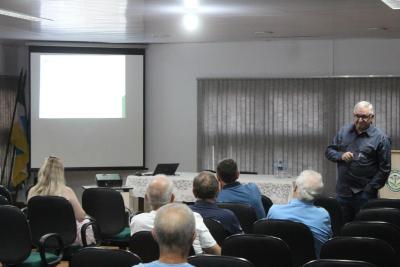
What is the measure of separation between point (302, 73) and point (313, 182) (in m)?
6.48

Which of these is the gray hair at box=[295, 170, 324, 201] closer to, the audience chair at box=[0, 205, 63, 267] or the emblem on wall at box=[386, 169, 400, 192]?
the audience chair at box=[0, 205, 63, 267]

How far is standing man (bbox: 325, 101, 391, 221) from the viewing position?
6.16 meters

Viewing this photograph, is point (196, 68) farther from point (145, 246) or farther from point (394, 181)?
point (145, 246)

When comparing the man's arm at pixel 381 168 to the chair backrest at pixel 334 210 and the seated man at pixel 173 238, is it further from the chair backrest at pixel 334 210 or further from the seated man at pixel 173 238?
the seated man at pixel 173 238

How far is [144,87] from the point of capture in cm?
1146

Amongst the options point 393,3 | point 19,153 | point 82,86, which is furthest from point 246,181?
point 19,153

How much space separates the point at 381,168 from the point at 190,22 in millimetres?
3703

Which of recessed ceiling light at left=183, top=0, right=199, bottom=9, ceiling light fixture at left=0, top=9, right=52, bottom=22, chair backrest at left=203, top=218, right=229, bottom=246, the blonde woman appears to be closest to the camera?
chair backrest at left=203, top=218, right=229, bottom=246

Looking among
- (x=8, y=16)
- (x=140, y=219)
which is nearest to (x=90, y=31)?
(x=8, y=16)

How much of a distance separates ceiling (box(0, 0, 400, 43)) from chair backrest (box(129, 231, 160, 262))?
366cm

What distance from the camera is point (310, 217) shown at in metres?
4.53

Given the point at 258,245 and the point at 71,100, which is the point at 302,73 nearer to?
the point at 71,100

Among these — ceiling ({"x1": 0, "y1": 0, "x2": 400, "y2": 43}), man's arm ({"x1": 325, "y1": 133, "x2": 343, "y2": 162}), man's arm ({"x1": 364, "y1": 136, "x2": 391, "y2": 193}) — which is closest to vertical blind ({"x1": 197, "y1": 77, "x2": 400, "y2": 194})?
ceiling ({"x1": 0, "y1": 0, "x2": 400, "y2": 43})

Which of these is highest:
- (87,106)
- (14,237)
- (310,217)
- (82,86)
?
(82,86)
